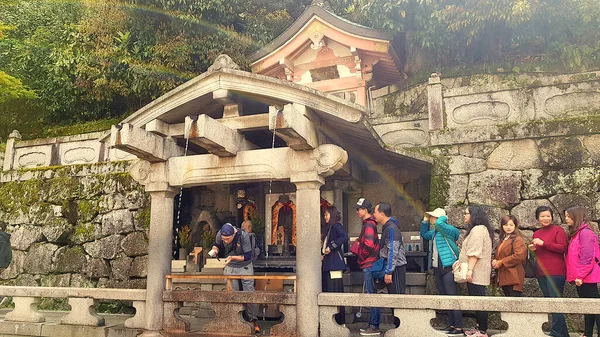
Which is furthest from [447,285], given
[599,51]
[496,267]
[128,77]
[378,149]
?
[128,77]

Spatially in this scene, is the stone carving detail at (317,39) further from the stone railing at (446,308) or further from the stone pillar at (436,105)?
the stone railing at (446,308)

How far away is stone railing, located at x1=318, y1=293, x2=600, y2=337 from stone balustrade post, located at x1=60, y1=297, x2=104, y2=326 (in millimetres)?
3955

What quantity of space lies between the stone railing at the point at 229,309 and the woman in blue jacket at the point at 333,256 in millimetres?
810

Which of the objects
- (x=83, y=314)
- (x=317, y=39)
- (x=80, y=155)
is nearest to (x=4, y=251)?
(x=83, y=314)

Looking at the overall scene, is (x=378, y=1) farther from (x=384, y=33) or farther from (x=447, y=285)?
(x=447, y=285)

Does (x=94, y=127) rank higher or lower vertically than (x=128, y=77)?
lower

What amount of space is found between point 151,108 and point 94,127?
8.59 metres

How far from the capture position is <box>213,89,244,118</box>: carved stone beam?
673 centimetres

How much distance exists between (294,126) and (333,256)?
2265mm

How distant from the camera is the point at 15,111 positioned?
16.5 m

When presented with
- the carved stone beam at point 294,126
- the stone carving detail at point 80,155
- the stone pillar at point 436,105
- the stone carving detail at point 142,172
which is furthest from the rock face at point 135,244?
the stone pillar at point 436,105

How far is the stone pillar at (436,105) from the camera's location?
9367 millimetres

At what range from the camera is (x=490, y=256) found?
6215 mm

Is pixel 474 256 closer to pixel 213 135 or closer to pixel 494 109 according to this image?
pixel 213 135
